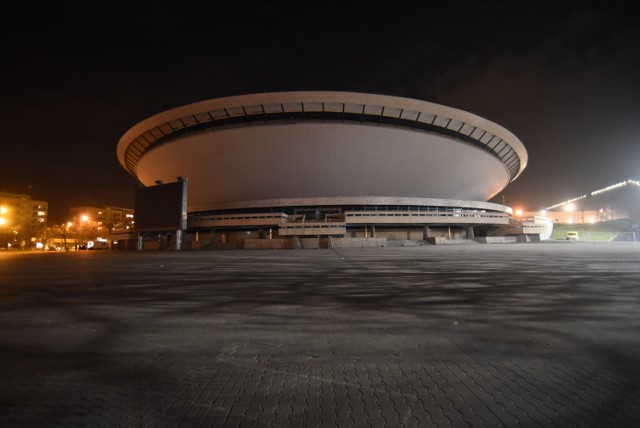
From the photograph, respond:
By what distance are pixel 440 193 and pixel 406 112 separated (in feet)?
42.5

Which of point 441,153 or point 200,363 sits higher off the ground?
point 441,153

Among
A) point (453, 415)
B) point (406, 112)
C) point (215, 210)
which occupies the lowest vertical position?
point (453, 415)

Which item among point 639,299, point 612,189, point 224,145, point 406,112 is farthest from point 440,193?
point 612,189

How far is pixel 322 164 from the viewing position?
43125mm

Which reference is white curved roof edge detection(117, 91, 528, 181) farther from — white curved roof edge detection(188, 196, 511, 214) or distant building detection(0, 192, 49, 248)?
distant building detection(0, 192, 49, 248)

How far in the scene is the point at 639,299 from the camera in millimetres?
5824

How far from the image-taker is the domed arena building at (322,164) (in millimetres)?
41125

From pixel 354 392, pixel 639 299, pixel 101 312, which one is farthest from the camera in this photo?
pixel 639 299

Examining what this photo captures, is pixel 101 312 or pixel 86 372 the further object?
pixel 101 312

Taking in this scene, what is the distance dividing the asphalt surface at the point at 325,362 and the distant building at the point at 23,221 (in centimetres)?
8767

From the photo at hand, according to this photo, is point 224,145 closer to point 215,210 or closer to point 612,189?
point 215,210

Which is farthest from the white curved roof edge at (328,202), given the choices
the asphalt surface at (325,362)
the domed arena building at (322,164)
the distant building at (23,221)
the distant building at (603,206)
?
the distant building at (603,206)

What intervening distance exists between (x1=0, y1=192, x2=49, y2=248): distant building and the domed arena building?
4796cm

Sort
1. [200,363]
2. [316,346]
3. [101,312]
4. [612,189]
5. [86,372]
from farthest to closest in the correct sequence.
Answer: [612,189], [101,312], [316,346], [200,363], [86,372]
